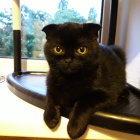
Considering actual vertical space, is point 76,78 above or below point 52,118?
above

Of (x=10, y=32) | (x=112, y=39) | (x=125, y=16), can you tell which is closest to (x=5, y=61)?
(x=10, y=32)

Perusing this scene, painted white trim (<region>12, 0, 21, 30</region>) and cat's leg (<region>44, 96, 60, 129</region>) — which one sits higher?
painted white trim (<region>12, 0, 21, 30</region>)

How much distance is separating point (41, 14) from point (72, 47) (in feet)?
2.43

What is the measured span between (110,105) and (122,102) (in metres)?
0.12

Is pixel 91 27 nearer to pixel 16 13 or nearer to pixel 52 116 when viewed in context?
pixel 52 116

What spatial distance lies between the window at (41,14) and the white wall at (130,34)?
156 mm

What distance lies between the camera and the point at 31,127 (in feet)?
2.38

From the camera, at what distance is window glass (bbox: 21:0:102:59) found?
126 cm

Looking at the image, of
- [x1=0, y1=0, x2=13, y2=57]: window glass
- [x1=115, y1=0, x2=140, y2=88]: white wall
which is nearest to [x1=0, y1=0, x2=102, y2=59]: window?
[x1=0, y1=0, x2=13, y2=57]: window glass

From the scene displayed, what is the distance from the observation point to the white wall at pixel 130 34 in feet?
3.45

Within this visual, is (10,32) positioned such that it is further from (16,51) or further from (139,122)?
(139,122)

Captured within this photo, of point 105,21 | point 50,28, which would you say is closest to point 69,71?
point 50,28

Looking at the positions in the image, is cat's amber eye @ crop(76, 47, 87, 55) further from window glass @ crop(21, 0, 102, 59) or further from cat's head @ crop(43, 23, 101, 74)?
window glass @ crop(21, 0, 102, 59)

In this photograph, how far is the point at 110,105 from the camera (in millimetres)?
696
